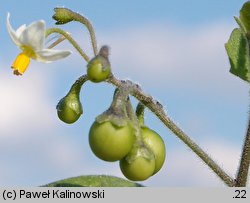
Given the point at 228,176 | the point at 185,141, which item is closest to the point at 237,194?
the point at 228,176

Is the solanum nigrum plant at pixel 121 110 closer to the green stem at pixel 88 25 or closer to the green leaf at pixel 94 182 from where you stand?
the green stem at pixel 88 25

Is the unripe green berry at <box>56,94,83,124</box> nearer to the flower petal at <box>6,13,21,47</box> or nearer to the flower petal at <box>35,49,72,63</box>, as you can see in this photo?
the flower petal at <box>35,49,72,63</box>

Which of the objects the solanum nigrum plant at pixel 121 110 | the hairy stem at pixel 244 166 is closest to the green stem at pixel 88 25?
the solanum nigrum plant at pixel 121 110

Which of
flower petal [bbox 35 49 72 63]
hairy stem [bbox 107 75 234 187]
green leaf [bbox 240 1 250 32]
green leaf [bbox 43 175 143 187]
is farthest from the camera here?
green leaf [bbox 43 175 143 187]

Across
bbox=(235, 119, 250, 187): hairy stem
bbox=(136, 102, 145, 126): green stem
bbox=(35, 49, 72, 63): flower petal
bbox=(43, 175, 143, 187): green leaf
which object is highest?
bbox=(35, 49, 72, 63): flower petal

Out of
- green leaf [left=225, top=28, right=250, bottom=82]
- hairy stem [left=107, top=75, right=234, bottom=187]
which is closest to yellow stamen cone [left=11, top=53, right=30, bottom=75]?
hairy stem [left=107, top=75, right=234, bottom=187]

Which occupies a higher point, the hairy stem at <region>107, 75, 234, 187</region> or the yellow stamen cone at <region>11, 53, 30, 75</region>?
the yellow stamen cone at <region>11, 53, 30, 75</region>

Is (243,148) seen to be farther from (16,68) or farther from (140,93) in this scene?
(16,68)
